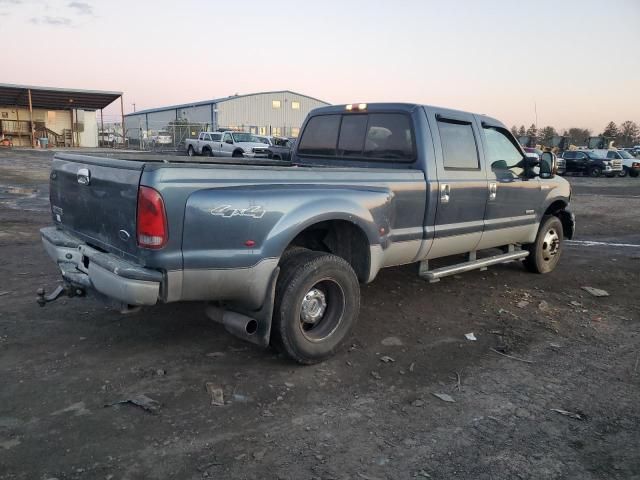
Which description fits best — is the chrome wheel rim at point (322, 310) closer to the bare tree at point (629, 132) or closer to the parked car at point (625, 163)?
the parked car at point (625, 163)

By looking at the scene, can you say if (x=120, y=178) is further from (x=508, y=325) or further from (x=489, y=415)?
(x=508, y=325)

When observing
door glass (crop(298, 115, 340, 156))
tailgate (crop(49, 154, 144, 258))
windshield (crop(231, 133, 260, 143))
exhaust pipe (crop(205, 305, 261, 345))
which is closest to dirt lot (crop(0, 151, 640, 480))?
exhaust pipe (crop(205, 305, 261, 345))

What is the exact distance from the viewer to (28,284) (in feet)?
18.3

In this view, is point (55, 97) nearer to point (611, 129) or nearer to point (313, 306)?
point (313, 306)

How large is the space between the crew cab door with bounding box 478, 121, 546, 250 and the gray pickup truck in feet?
0.08

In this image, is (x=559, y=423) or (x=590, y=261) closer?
(x=559, y=423)

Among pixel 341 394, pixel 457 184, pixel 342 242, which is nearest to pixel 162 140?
pixel 457 184

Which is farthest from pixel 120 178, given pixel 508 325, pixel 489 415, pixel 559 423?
pixel 508 325

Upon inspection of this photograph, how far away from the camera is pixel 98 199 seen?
11.7 ft

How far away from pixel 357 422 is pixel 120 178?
7.00 feet

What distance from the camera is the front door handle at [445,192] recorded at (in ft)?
15.9

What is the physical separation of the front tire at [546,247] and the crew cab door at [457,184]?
155 cm

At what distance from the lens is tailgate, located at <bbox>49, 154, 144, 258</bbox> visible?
3.23 m

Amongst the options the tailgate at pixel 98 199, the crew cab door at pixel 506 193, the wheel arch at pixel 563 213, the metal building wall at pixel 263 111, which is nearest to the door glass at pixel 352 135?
the crew cab door at pixel 506 193
